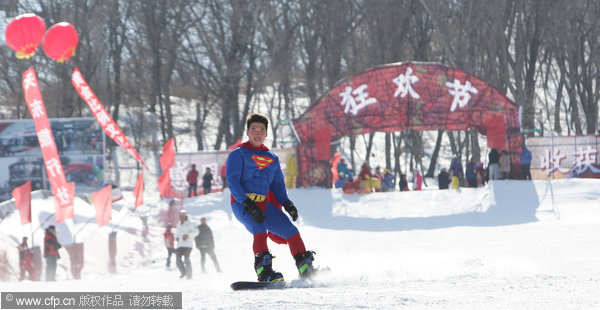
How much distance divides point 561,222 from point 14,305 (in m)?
13.7

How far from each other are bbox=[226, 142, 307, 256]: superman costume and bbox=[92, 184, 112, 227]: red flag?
32.2 feet

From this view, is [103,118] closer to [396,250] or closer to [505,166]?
[396,250]

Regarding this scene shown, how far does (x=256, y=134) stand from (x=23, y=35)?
10056mm

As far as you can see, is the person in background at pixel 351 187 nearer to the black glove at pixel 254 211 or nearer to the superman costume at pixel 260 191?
the superman costume at pixel 260 191

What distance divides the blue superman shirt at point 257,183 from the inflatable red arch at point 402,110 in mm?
15023

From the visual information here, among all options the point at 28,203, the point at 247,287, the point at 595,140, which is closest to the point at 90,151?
the point at 28,203

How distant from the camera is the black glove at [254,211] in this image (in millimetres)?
5980

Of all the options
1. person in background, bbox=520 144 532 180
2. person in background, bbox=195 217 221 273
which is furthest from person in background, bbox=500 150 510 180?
person in background, bbox=195 217 221 273

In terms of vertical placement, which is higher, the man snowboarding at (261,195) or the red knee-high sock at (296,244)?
the man snowboarding at (261,195)

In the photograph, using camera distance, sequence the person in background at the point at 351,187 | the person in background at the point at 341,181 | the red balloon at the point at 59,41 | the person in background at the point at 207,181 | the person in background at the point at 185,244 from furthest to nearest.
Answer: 1. the person in background at the point at 207,181
2. the person in background at the point at 341,181
3. the person in background at the point at 351,187
4. the red balloon at the point at 59,41
5. the person in background at the point at 185,244

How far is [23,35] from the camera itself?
14695 mm

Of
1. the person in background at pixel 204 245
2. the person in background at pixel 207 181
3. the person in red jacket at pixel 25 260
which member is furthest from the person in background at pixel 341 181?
the person in red jacket at pixel 25 260

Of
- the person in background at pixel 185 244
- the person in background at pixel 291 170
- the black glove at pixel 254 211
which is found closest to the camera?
the black glove at pixel 254 211

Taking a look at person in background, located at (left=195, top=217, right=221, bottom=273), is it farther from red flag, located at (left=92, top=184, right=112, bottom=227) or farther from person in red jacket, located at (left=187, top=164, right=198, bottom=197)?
person in red jacket, located at (left=187, top=164, right=198, bottom=197)
